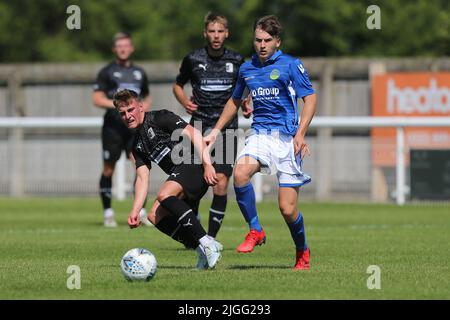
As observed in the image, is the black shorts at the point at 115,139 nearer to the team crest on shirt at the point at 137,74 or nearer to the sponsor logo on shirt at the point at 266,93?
Result: the team crest on shirt at the point at 137,74

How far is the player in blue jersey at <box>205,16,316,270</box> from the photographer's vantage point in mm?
10086

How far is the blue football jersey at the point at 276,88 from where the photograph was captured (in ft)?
33.5

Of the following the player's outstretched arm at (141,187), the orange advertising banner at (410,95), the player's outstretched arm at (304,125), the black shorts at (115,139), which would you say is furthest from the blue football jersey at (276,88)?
the orange advertising banner at (410,95)

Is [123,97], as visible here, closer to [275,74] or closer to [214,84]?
[275,74]

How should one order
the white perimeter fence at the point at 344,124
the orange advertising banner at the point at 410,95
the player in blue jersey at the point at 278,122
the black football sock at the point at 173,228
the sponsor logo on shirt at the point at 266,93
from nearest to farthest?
the player in blue jersey at the point at 278,122 < the black football sock at the point at 173,228 < the sponsor logo on shirt at the point at 266,93 < the white perimeter fence at the point at 344,124 < the orange advertising banner at the point at 410,95

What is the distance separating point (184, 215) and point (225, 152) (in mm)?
A: 2305

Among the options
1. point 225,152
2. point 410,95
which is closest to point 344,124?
point 410,95

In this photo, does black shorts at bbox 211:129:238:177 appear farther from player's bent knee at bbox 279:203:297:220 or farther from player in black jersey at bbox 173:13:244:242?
player's bent knee at bbox 279:203:297:220

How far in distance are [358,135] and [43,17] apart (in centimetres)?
1974

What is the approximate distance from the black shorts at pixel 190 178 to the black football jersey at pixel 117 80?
549cm

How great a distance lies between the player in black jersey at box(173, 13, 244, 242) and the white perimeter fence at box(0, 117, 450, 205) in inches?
312

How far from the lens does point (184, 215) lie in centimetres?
998

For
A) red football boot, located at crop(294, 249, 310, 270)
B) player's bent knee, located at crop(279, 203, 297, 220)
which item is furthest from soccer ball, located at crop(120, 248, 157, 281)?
red football boot, located at crop(294, 249, 310, 270)

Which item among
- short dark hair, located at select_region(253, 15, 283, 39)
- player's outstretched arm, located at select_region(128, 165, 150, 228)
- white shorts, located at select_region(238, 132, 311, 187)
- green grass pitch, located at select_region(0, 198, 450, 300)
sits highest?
short dark hair, located at select_region(253, 15, 283, 39)
